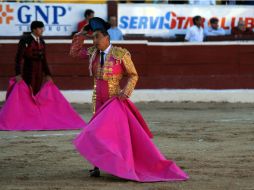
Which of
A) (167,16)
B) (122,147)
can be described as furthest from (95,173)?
(167,16)

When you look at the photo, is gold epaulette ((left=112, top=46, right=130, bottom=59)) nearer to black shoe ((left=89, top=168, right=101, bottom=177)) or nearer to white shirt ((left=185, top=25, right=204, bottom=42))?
black shoe ((left=89, top=168, right=101, bottom=177))

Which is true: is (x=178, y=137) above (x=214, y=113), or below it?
above

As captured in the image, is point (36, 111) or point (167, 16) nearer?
point (36, 111)

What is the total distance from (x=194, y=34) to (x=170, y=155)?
19.8 feet

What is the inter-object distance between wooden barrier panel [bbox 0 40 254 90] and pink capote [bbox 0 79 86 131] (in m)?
2.65

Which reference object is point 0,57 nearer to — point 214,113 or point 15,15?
point 15,15

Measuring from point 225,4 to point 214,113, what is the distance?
10.4 feet

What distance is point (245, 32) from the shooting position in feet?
42.9

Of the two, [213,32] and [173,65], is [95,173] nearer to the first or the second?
[173,65]

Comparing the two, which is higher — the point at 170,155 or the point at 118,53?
the point at 118,53


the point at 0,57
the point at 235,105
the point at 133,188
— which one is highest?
the point at 133,188

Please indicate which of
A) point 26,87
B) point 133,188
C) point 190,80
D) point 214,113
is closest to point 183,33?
point 190,80

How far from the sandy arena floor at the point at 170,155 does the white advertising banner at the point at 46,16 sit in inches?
77.6

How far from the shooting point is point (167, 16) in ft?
41.4
